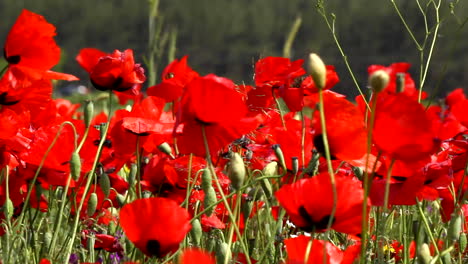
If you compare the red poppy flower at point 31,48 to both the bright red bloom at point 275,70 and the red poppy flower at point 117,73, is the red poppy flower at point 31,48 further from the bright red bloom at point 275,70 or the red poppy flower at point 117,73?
the bright red bloom at point 275,70

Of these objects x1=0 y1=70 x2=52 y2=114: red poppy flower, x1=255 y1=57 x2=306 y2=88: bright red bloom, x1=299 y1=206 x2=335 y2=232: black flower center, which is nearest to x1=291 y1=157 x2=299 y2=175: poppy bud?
x1=255 y1=57 x2=306 y2=88: bright red bloom

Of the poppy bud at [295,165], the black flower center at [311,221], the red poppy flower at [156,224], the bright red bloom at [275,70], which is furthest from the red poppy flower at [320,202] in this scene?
the bright red bloom at [275,70]

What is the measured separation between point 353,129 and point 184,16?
231 feet

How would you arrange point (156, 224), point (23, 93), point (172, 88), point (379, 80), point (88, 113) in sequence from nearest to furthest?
point (379, 80) → point (156, 224) → point (88, 113) → point (23, 93) → point (172, 88)

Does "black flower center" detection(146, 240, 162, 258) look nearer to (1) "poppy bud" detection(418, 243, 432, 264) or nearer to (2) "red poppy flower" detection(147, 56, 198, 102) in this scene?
(1) "poppy bud" detection(418, 243, 432, 264)

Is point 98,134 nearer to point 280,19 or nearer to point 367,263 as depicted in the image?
point 367,263

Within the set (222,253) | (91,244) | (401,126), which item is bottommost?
(91,244)

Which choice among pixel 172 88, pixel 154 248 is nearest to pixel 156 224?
pixel 154 248

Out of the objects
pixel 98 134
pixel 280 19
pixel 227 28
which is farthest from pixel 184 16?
pixel 98 134

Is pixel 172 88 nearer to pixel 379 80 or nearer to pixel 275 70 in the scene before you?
pixel 275 70

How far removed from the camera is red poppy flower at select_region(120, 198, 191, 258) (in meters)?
0.88

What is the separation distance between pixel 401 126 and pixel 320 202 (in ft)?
0.42

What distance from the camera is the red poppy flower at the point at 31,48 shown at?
4.07ft

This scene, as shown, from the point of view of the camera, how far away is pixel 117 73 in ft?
4.40
